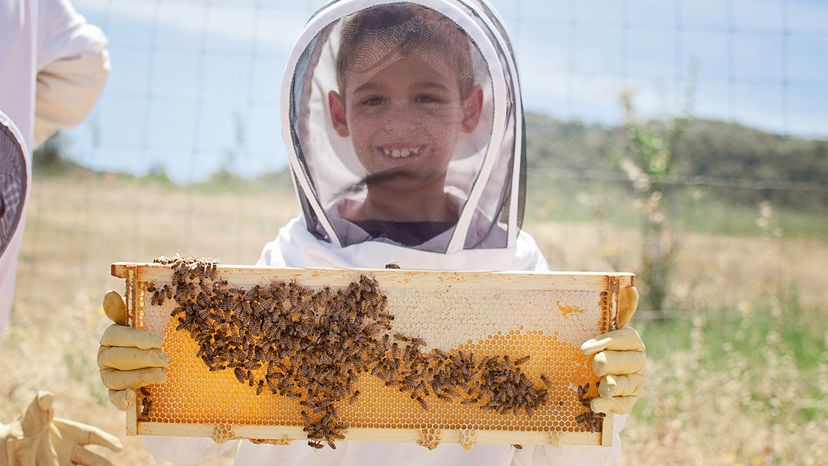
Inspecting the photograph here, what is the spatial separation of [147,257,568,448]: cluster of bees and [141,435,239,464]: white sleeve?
17.3 inches

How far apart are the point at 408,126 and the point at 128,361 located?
1.20 metres

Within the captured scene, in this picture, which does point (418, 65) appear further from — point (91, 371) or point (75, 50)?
point (91, 371)

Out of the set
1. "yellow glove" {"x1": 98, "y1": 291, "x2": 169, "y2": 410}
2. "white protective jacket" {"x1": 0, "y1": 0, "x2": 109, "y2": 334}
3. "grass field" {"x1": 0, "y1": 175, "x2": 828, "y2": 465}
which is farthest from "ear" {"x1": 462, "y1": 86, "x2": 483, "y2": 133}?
"grass field" {"x1": 0, "y1": 175, "x2": 828, "y2": 465}

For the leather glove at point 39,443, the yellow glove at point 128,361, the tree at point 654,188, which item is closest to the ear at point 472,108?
the yellow glove at point 128,361

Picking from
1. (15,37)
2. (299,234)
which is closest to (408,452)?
(299,234)

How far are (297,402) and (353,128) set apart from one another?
104cm

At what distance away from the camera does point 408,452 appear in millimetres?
2572

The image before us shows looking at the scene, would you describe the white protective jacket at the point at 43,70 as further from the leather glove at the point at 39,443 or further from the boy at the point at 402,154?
the boy at the point at 402,154

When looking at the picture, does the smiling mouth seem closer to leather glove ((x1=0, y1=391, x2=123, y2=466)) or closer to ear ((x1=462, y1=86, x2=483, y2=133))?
ear ((x1=462, y1=86, x2=483, y2=133))

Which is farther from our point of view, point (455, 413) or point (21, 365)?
point (21, 365)

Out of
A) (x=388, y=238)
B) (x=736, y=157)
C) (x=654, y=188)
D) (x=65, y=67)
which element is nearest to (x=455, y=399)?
(x=388, y=238)

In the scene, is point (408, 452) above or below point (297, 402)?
Result: below

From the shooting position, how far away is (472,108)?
281 centimetres

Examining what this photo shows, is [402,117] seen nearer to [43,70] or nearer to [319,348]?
[319,348]
